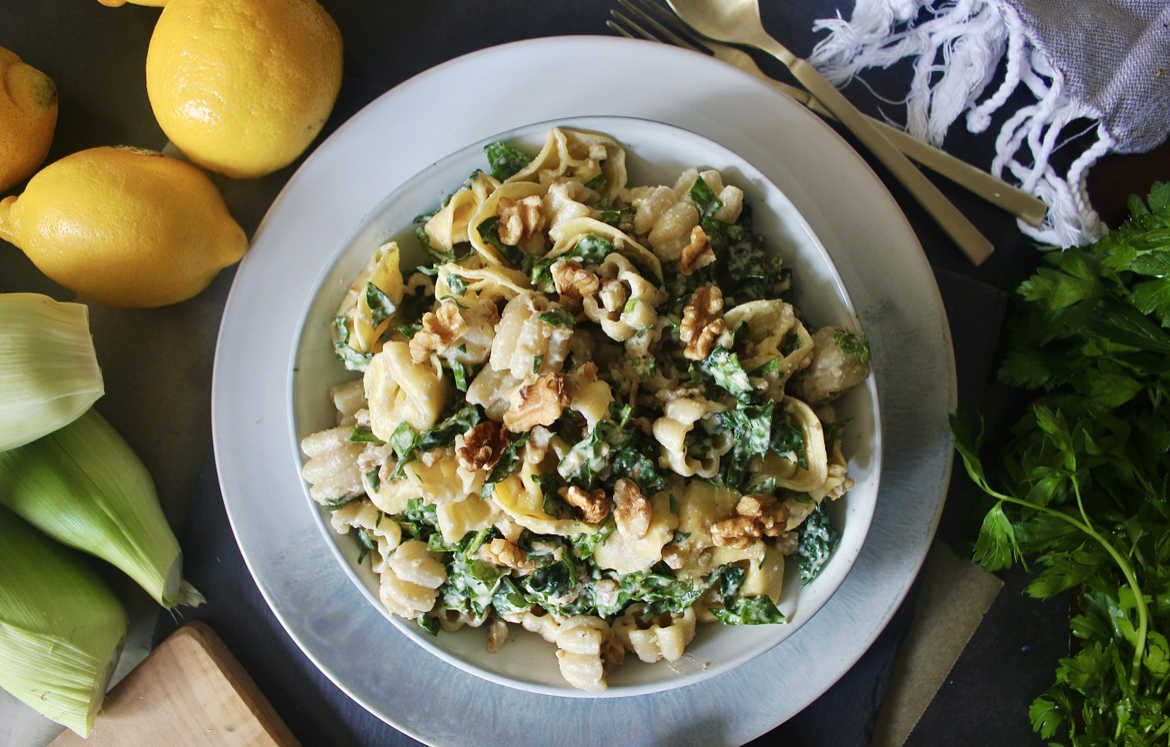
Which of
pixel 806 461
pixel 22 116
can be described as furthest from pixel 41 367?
pixel 806 461

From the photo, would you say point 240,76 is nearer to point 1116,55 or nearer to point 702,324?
point 702,324

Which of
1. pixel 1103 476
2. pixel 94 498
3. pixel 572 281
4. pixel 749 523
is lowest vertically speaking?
pixel 94 498

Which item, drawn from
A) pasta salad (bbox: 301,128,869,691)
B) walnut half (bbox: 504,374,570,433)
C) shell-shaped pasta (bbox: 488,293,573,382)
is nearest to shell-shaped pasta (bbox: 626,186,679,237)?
pasta salad (bbox: 301,128,869,691)

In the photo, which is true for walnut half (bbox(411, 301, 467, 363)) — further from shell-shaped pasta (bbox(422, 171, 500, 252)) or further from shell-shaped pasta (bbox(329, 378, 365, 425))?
shell-shaped pasta (bbox(329, 378, 365, 425))

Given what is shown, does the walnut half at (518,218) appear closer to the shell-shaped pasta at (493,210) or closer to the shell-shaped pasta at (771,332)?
the shell-shaped pasta at (493,210)

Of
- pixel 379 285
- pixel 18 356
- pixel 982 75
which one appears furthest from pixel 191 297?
pixel 982 75

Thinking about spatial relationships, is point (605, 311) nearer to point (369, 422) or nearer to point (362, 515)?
point (369, 422)

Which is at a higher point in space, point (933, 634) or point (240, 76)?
point (240, 76)

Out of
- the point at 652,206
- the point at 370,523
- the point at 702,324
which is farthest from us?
the point at 370,523
